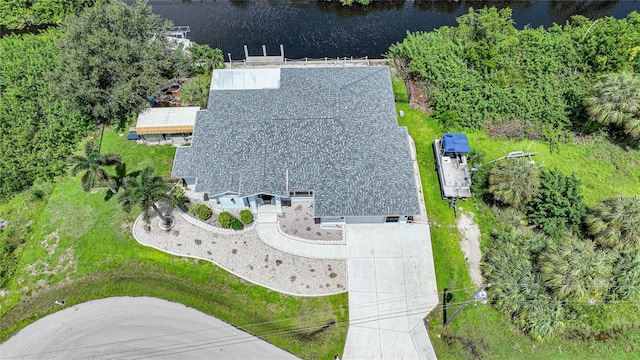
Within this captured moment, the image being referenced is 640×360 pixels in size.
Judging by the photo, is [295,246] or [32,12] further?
[32,12]

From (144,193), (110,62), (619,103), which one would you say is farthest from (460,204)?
(110,62)

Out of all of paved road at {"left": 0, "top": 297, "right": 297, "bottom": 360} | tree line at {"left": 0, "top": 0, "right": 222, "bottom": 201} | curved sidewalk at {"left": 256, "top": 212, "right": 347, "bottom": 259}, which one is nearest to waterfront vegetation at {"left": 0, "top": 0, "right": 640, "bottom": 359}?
tree line at {"left": 0, "top": 0, "right": 222, "bottom": 201}

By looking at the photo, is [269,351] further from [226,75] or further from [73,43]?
[73,43]

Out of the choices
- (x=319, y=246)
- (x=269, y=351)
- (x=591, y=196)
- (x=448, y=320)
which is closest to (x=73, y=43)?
(x=319, y=246)

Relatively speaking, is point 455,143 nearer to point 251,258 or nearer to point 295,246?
point 295,246

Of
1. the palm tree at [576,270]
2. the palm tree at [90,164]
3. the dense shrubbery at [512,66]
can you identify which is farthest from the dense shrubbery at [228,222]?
the palm tree at [576,270]

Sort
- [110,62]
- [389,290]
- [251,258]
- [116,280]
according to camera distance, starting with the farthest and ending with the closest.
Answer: [110,62], [251,258], [116,280], [389,290]
